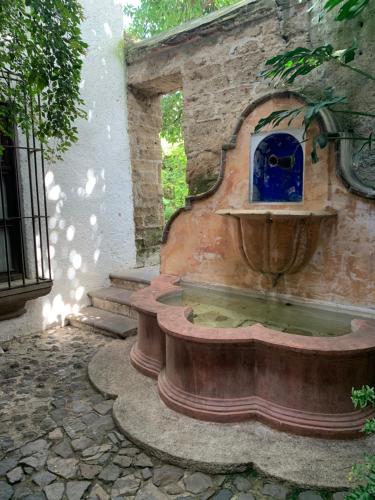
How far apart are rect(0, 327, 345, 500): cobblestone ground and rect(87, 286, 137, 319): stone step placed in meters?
1.10

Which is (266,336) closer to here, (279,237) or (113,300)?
(279,237)

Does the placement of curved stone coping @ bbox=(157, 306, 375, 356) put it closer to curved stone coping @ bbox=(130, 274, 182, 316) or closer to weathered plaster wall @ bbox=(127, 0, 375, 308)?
curved stone coping @ bbox=(130, 274, 182, 316)

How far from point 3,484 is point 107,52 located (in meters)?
4.42

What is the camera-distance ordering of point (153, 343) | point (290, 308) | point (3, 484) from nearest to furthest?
point (3, 484)
point (153, 343)
point (290, 308)

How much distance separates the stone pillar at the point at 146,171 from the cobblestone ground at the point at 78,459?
245 cm

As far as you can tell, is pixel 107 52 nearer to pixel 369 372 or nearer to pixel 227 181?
pixel 227 181

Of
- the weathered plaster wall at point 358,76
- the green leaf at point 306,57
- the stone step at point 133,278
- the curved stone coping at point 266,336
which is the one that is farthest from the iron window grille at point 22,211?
the weathered plaster wall at point 358,76

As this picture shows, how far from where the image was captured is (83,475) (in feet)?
6.06

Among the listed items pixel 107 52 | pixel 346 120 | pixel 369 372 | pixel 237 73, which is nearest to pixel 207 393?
pixel 369 372

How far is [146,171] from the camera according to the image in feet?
16.7

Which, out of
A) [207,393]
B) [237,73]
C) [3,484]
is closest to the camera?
[3,484]

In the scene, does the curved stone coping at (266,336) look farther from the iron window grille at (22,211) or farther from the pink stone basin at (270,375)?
the iron window grille at (22,211)

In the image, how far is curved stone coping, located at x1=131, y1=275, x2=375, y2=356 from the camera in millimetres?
1934

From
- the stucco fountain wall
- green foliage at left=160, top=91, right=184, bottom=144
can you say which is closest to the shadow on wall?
the stucco fountain wall
